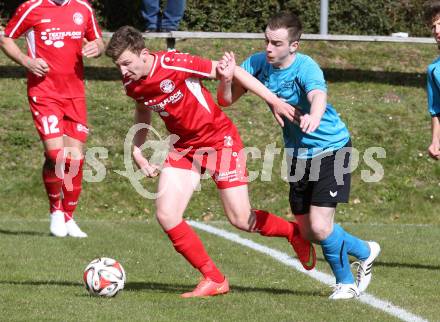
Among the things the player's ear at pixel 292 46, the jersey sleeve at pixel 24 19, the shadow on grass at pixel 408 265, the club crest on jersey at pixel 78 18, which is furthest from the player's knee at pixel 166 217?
the jersey sleeve at pixel 24 19

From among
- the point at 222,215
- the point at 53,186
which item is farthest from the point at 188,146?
the point at 222,215

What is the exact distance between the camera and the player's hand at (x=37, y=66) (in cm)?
1097

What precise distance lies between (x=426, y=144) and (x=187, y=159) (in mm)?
8607

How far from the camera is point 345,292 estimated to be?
25.0 feet

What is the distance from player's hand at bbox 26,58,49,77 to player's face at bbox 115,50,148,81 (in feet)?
12.2

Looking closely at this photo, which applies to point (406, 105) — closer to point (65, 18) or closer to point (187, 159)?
point (65, 18)

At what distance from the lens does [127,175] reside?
48.8 feet

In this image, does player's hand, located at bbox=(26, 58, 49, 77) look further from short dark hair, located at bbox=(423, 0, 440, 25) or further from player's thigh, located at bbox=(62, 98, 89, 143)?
short dark hair, located at bbox=(423, 0, 440, 25)

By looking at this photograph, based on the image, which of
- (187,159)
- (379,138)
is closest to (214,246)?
(187,159)

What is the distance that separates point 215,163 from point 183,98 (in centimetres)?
53

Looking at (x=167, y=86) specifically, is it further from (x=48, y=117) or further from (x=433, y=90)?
(x=48, y=117)

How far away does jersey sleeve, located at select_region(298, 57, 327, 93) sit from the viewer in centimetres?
729

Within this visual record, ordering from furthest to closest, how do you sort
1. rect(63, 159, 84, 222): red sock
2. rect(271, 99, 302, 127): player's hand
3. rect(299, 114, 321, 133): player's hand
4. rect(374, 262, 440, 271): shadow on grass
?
rect(63, 159, 84, 222): red sock, rect(374, 262, 440, 271): shadow on grass, rect(271, 99, 302, 127): player's hand, rect(299, 114, 321, 133): player's hand

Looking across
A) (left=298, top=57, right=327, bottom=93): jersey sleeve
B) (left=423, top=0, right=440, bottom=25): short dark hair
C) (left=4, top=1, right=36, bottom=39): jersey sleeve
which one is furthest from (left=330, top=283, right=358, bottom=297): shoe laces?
(left=4, top=1, right=36, bottom=39): jersey sleeve
